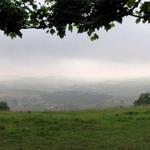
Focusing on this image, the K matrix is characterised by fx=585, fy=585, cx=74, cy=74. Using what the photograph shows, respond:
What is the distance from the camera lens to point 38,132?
23.8m

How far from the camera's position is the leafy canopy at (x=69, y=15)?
12641mm

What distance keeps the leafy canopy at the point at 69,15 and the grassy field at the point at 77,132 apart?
7.03 meters

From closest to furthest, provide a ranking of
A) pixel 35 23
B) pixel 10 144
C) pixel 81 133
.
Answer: pixel 35 23
pixel 10 144
pixel 81 133

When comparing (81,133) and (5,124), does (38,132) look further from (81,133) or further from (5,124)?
(5,124)

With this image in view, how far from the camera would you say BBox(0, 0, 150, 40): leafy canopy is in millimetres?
12641

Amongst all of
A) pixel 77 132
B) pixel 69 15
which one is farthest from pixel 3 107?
pixel 69 15

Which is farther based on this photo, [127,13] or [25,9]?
[25,9]

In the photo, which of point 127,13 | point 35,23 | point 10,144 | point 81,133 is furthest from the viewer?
point 81,133

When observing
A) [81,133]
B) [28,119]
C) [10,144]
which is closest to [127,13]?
[10,144]

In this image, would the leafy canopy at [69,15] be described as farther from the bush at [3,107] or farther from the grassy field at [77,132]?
the bush at [3,107]

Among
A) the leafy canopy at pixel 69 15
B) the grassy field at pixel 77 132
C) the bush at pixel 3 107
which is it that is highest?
the leafy canopy at pixel 69 15

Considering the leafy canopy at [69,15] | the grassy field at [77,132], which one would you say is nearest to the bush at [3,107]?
the grassy field at [77,132]

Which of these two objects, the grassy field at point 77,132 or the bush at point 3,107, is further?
the bush at point 3,107

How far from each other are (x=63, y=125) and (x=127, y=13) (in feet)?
46.6
